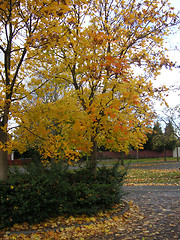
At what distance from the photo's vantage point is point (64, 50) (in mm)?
6930

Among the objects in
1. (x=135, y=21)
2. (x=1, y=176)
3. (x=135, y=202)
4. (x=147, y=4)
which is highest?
(x=147, y=4)

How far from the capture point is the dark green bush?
507 centimetres

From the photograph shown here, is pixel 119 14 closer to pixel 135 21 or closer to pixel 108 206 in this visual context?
pixel 135 21

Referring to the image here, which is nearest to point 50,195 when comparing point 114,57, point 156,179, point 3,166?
point 3,166

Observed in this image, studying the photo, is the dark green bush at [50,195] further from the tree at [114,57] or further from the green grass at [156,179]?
the green grass at [156,179]

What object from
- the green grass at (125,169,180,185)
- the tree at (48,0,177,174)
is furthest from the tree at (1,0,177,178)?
the green grass at (125,169,180,185)

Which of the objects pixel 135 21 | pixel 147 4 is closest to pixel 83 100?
pixel 135 21

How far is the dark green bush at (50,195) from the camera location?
5.07m

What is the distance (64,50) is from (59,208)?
14.2ft

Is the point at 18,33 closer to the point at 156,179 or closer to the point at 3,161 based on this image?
the point at 3,161

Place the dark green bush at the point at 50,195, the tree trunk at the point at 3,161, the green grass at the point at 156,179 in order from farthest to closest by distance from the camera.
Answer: the green grass at the point at 156,179
the tree trunk at the point at 3,161
the dark green bush at the point at 50,195

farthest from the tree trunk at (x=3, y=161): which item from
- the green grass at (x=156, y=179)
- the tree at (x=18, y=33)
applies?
the green grass at (x=156, y=179)

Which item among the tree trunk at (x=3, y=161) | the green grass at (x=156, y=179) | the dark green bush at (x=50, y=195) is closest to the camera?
the dark green bush at (x=50, y=195)

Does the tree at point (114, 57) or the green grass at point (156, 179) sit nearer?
the tree at point (114, 57)
